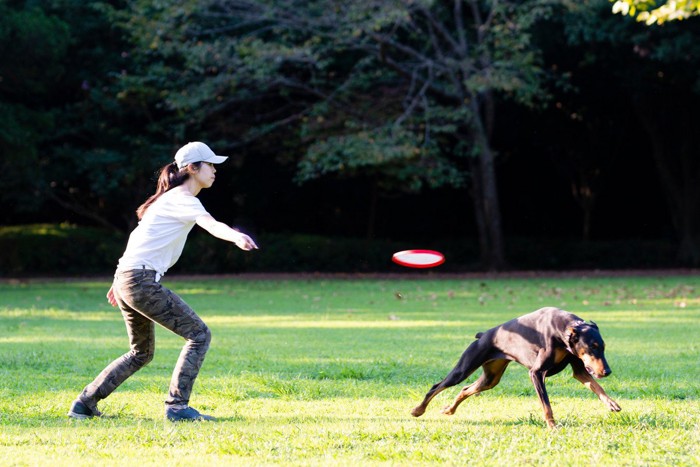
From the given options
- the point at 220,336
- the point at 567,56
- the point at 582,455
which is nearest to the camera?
the point at 582,455

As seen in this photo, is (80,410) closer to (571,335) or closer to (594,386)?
(571,335)

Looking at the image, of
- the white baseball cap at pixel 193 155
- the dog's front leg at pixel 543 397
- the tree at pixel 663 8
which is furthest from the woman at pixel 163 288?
the tree at pixel 663 8

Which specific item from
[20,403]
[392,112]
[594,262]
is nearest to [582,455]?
[20,403]

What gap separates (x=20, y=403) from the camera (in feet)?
24.9

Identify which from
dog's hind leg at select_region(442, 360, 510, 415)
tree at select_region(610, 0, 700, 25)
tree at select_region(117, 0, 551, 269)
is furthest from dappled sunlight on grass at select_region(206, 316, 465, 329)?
tree at select_region(117, 0, 551, 269)

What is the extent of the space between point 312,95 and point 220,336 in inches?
727

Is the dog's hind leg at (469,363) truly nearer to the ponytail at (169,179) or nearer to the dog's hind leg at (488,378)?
the dog's hind leg at (488,378)

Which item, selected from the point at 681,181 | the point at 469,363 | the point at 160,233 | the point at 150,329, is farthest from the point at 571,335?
the point at 681,181

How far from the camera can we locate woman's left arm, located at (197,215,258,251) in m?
6.07

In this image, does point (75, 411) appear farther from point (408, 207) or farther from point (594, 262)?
point (408, 207)

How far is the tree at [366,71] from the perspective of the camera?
2662cm

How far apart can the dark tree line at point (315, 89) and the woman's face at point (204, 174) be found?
1876 centimetres

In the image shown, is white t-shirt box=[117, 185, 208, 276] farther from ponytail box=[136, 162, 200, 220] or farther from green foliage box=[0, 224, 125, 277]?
green foliage box=[0, 224, 125, 277]

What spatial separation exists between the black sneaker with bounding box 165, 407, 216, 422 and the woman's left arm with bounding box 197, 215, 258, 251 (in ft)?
4.26
